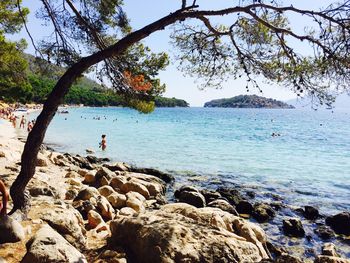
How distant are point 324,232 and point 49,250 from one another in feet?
30.9

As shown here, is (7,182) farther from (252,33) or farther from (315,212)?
(315,212)

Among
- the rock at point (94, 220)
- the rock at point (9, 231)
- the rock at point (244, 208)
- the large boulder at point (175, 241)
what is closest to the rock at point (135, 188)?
the rock at point (244, 208)

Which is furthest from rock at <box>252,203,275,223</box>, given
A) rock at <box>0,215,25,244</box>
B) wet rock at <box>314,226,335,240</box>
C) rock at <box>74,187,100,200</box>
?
rock at <box>0,215,25,244</box>

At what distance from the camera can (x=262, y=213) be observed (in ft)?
41.2

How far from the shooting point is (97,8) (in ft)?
28.3

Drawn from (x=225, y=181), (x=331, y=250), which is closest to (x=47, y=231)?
(x=331, y=250)

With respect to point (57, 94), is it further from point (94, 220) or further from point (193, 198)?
point (193, 198)

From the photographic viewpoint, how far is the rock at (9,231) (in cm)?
531

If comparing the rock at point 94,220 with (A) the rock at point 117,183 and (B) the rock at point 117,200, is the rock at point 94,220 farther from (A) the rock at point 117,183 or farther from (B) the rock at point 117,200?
(A) the rock at point 117,183

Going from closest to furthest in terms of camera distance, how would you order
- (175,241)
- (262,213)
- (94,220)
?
(175,241), (94,220), (262,213)

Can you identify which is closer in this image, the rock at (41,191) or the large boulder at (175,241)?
the large boulder at (175,241)

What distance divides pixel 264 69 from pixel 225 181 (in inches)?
501

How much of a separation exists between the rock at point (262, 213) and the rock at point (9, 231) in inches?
352

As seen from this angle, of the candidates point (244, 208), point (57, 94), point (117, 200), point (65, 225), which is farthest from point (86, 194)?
point (244, 208)
